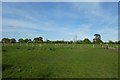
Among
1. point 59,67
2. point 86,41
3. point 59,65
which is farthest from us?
point 86,41

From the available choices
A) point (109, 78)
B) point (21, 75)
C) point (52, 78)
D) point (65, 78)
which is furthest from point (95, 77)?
point (21, 75)

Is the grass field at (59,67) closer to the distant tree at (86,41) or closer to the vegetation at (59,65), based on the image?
the vegetation at (59,65)

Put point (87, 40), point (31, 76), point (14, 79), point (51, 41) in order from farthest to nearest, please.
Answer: point (51, 41)
point (87, 40)
point (31, 76)
point (14, 79)

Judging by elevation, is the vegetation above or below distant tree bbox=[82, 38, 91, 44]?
below

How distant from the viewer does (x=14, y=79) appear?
29.8ft

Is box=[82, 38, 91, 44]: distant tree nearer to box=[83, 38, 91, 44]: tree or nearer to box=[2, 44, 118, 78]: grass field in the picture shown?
box=[83, 38, 91, 44]: tree

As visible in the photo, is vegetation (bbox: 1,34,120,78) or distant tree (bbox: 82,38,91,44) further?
distant tree (bbox: 82,38,91,44)

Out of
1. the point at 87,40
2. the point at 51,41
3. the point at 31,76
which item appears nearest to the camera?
the point at 31,76

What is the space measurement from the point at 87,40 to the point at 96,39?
488 inches

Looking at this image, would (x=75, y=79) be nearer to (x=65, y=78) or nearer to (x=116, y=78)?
(x=65, y=78)

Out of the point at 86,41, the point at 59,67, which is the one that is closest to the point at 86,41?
the point at 86,41

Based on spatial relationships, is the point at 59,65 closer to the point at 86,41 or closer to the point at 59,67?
the point at 59,67

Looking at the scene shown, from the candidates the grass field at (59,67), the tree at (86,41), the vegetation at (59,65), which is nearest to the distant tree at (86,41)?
the tree at (86,41)

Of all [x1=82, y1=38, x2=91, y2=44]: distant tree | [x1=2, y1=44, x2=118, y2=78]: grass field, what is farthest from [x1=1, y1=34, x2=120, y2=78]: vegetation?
[x1=82, y1=38, x2=91, y2=44]: distant tree
